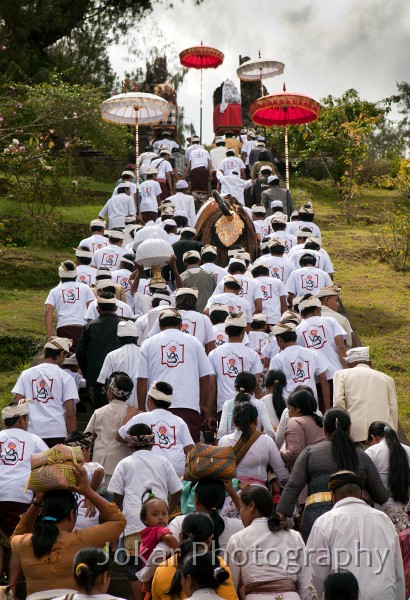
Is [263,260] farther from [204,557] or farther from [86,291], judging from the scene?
[204,557]

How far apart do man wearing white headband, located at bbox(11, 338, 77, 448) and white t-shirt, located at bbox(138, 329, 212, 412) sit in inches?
27.1

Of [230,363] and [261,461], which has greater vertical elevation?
[230,363]

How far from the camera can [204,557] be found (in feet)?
16.4

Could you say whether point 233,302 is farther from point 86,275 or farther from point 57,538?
point 57,538

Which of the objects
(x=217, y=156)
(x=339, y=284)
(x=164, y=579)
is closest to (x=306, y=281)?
(x=339, y=284)

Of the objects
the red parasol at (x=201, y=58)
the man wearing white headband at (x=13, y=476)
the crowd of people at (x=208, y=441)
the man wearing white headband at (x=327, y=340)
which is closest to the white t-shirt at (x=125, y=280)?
the crowd of people at (x=208, y=441)

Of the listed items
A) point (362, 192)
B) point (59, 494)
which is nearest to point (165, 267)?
point (59, 494)

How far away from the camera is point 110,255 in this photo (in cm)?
1363

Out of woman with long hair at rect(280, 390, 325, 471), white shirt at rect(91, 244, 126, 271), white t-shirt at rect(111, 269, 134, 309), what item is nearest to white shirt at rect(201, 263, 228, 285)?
white t-shirt at rect(111, 269, 134, 309)

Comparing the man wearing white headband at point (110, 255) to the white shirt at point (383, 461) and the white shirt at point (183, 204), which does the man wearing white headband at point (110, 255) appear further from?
the white shirt at point (383, 461)

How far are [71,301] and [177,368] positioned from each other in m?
3.06

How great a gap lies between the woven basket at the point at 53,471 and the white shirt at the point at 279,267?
7229 mm

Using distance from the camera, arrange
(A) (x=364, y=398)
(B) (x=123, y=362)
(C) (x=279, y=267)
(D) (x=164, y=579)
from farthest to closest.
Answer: (C) (x=279, y=267) → (B) (x=123, y=362) → (A) (x=364, y=398) → (D) (x=164, y=579)

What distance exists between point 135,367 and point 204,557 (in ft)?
14.1
